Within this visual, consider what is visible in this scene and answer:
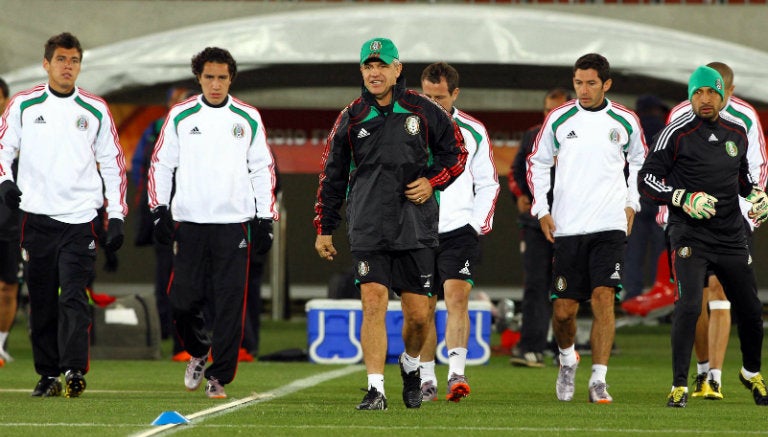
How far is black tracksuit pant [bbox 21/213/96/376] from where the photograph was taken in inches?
369

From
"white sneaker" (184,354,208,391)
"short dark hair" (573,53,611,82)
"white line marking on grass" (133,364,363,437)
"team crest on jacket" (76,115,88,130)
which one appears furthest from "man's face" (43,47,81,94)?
"short dark hair" (573,53,611,82)

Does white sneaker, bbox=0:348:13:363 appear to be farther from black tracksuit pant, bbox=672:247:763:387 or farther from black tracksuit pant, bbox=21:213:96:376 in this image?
black tracksuit pant, bbox=672:247:763:387

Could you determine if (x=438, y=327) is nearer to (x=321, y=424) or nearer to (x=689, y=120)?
(x=689, y=120)

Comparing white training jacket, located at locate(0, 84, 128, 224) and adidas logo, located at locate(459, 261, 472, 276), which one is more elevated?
white training jacket, located at locate(0, 84, 128, 224)

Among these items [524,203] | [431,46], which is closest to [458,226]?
[524,203]

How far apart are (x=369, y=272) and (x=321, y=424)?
3.73ft

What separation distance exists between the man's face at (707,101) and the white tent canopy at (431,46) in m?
6.70

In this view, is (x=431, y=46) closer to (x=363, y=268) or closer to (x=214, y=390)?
(x=214, y=390)

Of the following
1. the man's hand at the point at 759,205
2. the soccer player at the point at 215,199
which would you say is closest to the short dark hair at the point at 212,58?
the soccer player at the point at 215,199

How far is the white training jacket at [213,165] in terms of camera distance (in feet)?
31.2

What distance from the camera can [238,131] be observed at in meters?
9.57

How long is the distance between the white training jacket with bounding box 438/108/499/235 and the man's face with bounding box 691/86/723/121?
Result: 4.73ft

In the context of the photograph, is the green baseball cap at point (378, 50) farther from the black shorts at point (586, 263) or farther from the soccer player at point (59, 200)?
the soccer player at point (59, 200)

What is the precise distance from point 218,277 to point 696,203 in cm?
295
